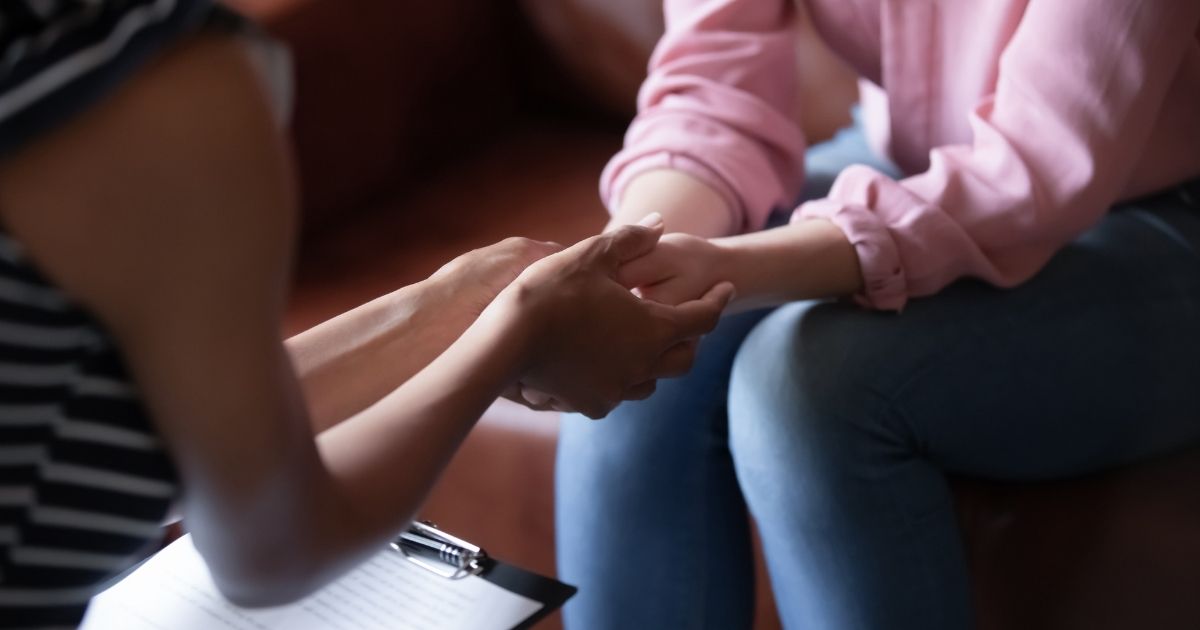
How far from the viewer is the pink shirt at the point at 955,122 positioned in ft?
2.64

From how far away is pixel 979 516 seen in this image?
0.84 metres

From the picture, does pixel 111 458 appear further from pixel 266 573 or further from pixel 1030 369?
pixel 1030 369

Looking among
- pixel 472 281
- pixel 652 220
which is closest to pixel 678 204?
pixel 652 220

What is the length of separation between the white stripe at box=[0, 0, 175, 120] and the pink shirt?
0.51 m

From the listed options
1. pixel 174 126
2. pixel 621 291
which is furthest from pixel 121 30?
pixel 621 291

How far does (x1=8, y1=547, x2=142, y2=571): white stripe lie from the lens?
489 mm

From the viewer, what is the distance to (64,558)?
50 centimetres

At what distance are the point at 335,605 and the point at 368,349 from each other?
148 millimetres

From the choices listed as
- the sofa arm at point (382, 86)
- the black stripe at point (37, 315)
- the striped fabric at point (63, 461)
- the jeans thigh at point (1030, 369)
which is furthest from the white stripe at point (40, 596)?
the sofa arm at point (382, 86)

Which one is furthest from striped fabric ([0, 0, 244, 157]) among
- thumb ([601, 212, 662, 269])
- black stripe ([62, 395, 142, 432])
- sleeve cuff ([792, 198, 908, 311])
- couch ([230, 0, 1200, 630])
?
couch ([230, 0, 1200, 630])

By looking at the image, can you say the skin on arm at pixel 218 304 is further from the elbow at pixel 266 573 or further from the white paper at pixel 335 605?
the white paper at pixel 335 605

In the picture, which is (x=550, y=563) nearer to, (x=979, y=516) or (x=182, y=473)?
(x=979, y=516)

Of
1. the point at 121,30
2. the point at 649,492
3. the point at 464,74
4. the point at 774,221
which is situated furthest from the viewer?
the point at 464,74

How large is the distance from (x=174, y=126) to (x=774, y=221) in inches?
25.2
